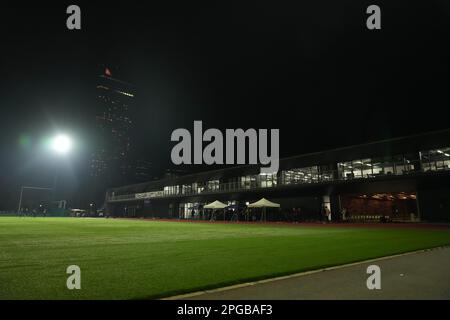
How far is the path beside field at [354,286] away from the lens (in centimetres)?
447

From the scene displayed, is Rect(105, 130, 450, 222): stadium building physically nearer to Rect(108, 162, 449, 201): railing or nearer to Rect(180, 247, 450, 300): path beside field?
Rect(108, 162, 449, 201): railing

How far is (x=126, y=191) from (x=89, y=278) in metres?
74.4

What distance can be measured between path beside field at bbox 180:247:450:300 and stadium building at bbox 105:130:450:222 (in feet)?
80.0

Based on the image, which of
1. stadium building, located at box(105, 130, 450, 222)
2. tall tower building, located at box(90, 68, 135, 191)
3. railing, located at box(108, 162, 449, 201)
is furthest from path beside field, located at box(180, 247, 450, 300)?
tall tower building, located at box(90, 68, 135, 191)

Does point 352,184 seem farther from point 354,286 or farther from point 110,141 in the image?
point 110,141

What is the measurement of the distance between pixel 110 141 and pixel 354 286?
633 ft

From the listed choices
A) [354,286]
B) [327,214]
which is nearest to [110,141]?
[327,214]

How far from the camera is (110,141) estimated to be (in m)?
185

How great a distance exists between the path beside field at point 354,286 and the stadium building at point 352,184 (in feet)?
80.0

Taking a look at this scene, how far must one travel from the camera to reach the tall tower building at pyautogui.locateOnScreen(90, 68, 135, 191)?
573 ft

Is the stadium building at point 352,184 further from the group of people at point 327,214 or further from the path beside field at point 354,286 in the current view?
the path beside field at point 354,286

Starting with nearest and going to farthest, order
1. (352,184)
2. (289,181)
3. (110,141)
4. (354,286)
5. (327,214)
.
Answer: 1. (354,286)
2. (352,184)
3. (327,214)
4. (289,181)
5. (110,141)

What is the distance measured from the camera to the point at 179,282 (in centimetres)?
511

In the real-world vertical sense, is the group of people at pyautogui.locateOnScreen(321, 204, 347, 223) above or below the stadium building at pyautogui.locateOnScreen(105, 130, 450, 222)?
below
